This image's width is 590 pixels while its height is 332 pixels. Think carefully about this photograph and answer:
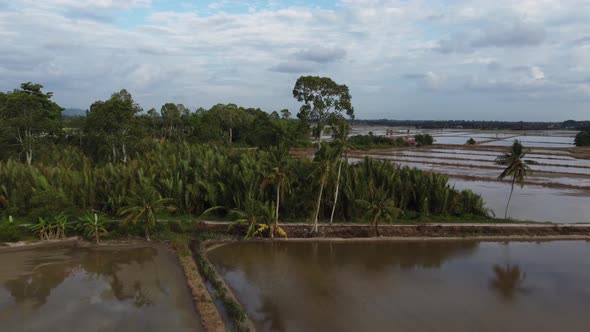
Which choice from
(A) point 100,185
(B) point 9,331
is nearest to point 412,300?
(B) point 9,331

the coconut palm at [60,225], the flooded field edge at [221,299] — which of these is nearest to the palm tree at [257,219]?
the flooded field edge at [221,299]

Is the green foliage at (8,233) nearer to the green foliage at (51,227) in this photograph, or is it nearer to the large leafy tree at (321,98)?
the green foliage at (51,227)

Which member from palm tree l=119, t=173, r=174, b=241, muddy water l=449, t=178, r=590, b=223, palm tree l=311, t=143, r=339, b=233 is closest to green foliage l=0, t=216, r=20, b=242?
palm tree l=119, t=173, r=174, b=241

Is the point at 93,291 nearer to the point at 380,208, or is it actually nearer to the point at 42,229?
the point at 42,229

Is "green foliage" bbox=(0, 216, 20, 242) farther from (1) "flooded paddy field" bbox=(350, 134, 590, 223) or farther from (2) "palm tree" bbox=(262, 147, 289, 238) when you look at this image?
(1) "flooded paddy field" bbox=(350, 134, 590, 223)

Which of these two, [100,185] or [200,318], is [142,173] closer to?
[100,185]
